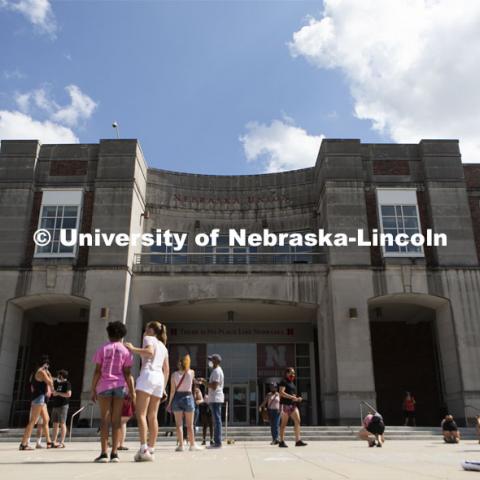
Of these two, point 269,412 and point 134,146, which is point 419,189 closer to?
point 134,146

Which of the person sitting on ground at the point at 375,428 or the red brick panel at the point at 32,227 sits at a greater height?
the red brick panel at the point at 32,227

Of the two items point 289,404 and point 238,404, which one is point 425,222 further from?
point 289,404

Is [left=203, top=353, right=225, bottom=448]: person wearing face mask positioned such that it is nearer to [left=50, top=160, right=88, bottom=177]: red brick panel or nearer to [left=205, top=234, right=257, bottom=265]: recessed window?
[left=205, top=234, right=257, bottom=265]: recessed window

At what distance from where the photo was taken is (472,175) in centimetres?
2225

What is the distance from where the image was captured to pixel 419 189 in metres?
22.0

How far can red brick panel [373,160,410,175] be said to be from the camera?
2227 cm

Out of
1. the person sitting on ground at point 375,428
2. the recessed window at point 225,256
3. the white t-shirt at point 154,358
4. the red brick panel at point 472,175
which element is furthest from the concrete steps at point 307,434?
the red brick panel at point 472,175

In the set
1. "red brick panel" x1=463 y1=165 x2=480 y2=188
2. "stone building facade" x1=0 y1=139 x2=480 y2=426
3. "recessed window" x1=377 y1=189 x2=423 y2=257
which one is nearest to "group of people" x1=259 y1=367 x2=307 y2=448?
"stone building facade" x1=0 y1=139 x2=480 y2=426

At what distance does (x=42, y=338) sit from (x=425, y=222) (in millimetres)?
18465

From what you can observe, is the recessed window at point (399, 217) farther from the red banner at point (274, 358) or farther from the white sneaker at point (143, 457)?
the white sneaker at point (143, 457)

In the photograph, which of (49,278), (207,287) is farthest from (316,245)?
(49,278)

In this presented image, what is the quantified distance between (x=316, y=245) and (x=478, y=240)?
6.97m

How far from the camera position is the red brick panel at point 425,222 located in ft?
67.9

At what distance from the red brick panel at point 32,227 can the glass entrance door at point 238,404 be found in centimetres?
1072
